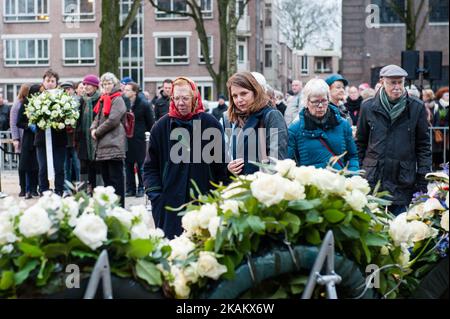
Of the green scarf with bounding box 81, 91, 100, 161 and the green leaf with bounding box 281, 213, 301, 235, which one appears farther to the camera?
the green scarf with bounding box 81, 91, 100, 161

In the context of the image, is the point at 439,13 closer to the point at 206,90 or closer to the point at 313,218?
the point at 206,90

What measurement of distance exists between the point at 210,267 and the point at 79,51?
64909 millimetres

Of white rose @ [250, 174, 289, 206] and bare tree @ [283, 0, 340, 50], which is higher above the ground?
bare tree @ [283, 0, 340, 50]

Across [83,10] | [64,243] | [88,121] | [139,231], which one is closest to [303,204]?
[139,231]

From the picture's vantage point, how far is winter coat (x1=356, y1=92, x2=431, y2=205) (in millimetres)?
8562

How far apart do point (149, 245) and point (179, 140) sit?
354cm

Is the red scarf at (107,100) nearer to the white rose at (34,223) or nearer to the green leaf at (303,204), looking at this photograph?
→ the green leaf at (303,204)

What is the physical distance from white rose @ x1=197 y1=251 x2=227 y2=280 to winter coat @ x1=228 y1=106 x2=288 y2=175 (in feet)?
11.8

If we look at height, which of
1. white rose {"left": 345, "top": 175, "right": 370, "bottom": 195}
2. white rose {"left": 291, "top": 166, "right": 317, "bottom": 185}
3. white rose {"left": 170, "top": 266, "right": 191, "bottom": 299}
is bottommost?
white rose {"left": 170, "top": 266, "right": 191, "bottom": 299}

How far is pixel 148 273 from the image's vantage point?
3578 millimetres

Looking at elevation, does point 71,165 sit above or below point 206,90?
below

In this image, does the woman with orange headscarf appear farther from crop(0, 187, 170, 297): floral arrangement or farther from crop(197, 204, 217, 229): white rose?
crop(0, 187, 170, 297): floral arrangement

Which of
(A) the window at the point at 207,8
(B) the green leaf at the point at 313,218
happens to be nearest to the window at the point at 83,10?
(A) the window at the point at 207,8

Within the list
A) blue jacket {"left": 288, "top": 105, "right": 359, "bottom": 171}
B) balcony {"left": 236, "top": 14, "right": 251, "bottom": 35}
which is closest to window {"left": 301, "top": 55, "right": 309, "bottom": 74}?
balcony {"left": 236, "top": 14, "right": 251, "bottom": 35}
